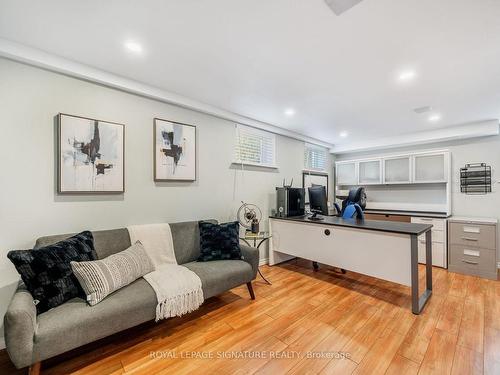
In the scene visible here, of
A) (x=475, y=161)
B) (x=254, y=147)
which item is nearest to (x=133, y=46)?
(x=254, y=147)

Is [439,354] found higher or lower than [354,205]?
lower

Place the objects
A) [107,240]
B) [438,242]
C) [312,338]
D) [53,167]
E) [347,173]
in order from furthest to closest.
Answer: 1. [347,173]
2. [438,242]
3. [107,240]
4. [53,167]
5. [312,338]

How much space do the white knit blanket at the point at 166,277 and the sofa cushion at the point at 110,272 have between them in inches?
5.1

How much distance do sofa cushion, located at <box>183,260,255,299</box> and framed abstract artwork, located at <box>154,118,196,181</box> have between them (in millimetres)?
1068

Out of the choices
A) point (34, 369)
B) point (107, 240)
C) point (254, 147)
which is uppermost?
point (254, 147)

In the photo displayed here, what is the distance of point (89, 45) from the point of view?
1833 millimetres

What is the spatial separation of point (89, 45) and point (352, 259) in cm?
334

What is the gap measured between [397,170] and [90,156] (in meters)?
4.90

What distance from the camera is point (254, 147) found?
381 cm

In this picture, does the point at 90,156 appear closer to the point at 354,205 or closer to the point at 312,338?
the point at 312,338

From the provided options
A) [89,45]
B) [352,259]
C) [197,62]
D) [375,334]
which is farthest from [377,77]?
[89,45]

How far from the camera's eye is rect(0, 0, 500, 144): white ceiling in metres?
1.46

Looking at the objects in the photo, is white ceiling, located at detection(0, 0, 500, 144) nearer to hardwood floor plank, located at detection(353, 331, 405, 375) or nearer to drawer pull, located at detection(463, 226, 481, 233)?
drawer pull, located at detection(463, 226, 481, 233)

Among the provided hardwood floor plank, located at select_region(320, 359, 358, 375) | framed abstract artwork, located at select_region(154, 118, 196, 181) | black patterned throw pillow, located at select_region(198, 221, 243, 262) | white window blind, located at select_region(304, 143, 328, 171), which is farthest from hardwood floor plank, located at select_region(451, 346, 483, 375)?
white window blind, located at select_region(304, 143, 328, 171)
